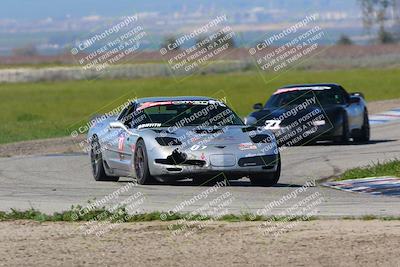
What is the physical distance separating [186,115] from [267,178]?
1.50 metres

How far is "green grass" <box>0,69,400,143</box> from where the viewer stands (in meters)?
43.6

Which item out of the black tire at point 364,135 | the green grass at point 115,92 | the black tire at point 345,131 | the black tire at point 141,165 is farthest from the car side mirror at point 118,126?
the green grass at point 115,92

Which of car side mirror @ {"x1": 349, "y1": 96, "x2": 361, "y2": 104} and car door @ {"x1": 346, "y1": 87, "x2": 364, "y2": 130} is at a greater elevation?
car side mirror @ {"x1": 349, "y1": 96, "x2": 361, "y2": 104}

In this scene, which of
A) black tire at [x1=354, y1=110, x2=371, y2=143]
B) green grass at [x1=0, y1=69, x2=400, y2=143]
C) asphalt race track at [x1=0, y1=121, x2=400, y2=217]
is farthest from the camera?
green grass at [x1=0, y1=69, x2=400, y2=143]

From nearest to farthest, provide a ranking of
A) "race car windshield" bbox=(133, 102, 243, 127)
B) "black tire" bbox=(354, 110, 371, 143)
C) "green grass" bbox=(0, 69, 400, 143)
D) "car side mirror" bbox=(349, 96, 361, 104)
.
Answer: "race car windshield" bbox=(133, 102, 243, 127)
"black tire" bbox=(354, 110, 371, 143)
"car side mirror" bbox=(349, 96, 361, 104)
"green grass" bbox=(0, 69, 400, 143)

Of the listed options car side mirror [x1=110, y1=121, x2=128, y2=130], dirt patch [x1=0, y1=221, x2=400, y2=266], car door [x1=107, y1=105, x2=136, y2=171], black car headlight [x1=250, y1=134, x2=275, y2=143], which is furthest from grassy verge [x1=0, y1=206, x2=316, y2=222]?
car side mirror [x1=110, y1=121, x2=128, y2=130]

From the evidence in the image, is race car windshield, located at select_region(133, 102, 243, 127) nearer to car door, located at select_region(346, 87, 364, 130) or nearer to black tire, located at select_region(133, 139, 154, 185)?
black tire, located at select_region(133, 139, 154, 185)

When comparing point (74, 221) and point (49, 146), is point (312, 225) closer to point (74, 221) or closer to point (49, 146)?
point (74, 221)

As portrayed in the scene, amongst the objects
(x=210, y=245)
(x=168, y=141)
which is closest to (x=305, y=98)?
(x=168, y=141)

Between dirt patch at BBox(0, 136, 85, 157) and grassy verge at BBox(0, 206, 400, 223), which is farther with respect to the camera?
dirt patch at BBox(0, 136, 85, 157)

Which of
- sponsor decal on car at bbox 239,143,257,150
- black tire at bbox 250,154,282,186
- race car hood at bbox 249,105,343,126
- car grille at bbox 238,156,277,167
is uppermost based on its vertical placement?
sponsor decal on car at bbox 239,143,257,150

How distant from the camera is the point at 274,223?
1206 centimetres

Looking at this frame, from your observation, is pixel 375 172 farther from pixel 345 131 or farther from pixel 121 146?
pixel 345 131

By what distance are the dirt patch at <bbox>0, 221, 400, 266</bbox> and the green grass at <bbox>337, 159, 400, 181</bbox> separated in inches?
224
